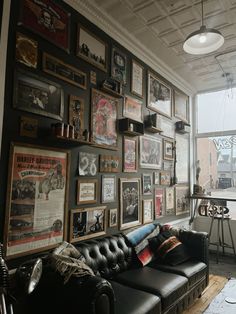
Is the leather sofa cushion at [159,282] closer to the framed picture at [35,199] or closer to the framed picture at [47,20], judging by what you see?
the framed picture at [35,199]

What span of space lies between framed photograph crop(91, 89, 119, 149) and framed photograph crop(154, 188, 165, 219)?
134 cm

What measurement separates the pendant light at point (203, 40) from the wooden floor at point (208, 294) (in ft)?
9.50

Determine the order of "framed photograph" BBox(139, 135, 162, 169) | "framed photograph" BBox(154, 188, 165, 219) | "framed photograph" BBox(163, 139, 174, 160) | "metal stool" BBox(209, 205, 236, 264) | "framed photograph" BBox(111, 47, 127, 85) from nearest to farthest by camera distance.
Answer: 1. "framed photograph" BBox(111, 47, 127, 85)
2. "framed photograph" BBox(139, 135, 162, 169)
3. "framed photograph" BBox(154, 188, 165, 219)
4. "framed photograph" BBox(163, 139, 174, 160)
5. "metal stool" BBox(209, 205, 236, 264)

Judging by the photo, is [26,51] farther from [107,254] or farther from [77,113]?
[107,254]

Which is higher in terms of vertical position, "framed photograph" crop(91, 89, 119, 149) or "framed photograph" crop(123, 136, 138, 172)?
"framed photograph" crop(91, 89, 119, 149)

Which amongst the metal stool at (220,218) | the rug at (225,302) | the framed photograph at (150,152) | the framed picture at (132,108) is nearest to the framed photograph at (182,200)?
the metal stool at (220,218)

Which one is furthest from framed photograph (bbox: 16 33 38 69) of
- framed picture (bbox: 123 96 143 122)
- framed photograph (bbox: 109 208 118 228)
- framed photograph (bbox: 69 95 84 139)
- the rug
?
the rug

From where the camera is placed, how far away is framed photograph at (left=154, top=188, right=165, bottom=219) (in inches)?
158

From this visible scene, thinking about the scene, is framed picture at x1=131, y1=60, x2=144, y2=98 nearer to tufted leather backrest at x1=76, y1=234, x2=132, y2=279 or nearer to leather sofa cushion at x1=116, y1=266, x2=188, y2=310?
tufted leather backrest at x1=76, y1=234, x2=132, y2=279

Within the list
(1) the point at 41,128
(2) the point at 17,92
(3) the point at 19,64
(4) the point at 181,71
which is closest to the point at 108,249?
(1) the point at 41,128

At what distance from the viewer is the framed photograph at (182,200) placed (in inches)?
184

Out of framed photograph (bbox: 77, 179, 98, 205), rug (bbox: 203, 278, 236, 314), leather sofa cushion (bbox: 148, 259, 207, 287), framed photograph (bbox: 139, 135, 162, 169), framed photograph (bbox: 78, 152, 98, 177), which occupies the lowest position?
rug (bbox: 203, 278, 236, 314)

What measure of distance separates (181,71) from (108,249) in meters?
3.51

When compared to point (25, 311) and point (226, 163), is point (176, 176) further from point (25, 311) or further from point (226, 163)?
point (25, 311)
